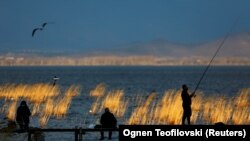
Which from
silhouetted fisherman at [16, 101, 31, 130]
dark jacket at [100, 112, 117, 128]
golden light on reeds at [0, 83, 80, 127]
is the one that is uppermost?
golden light on reeds at [0, 83, 80, 127]

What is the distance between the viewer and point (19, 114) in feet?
84.8

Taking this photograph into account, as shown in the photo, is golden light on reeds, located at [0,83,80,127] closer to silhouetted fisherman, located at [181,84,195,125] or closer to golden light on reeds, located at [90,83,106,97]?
golden light on reeds, located at [90,83,106,97]

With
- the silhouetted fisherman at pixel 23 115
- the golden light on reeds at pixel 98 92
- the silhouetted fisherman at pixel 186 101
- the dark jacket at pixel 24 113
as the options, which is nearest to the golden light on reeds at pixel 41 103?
the golden light on reeds at pixel 98 92

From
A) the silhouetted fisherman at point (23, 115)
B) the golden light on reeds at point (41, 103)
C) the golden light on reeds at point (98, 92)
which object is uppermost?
the golden light on reeds at point (98, 92)

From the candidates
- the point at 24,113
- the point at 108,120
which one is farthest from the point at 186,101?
the point at 24,113

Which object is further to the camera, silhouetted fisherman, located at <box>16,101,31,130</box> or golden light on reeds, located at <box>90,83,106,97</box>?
golden light on reeds, located at <box>90,83,106,97</box>

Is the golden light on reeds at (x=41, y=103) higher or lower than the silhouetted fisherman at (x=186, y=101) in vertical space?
higher

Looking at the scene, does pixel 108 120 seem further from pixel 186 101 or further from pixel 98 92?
pixel 98 92

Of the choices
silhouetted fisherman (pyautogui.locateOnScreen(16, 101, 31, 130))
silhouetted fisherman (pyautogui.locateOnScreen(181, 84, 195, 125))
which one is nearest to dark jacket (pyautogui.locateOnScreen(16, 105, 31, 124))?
silhouetted fisherman (pyautogui.locateOnScreen(16, 101, 31, 130))

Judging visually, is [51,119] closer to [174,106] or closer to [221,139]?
[174,106]

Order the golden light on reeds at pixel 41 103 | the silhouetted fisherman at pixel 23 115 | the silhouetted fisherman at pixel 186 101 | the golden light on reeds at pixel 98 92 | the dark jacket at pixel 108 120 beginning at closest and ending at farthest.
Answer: the dark jacket at pixel 108 120 → the silhouetted fisherman at pixel 186 101 → the silhouetted fisherman at pixel 23 115 → the golden light on reeds at pixel 41 103 → the golden light on reeds at pixel 98 92

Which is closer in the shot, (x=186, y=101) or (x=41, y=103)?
(x=186, y=101)

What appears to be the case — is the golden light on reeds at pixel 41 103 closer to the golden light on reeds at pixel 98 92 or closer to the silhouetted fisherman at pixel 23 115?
the golden light on reeds at pixel 98 92

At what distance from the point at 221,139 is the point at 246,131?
21.3 inches
